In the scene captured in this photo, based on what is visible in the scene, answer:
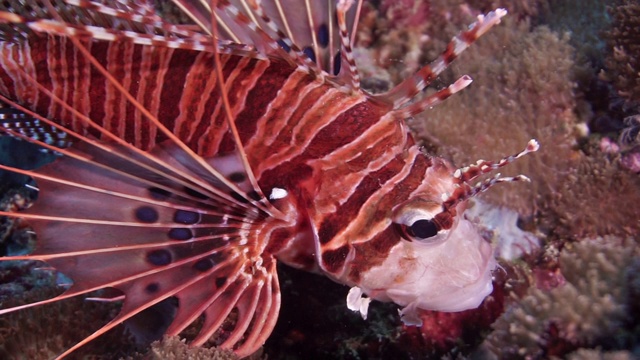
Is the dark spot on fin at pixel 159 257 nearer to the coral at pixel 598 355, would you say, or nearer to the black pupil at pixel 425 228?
the black pupil at pixel 425 228

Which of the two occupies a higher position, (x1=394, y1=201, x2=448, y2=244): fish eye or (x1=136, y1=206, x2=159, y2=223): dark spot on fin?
(x1=136, y1=206, x2=159, y2=223): dark spot on fin

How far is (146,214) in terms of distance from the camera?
9.05ft

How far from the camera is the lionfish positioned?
2.59 meters

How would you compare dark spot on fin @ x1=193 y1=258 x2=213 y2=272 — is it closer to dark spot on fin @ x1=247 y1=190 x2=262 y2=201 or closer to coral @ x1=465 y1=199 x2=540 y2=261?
dark spot on fin @ x1=247 y1=190 x2=262 y2=201

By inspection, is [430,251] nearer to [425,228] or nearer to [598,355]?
[425,228]

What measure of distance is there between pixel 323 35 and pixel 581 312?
2.17 m

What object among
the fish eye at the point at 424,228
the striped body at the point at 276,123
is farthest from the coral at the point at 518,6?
the fish eye at the point at 424,228

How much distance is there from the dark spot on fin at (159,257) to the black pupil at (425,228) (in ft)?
4.40

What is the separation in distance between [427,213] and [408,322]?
627 mm

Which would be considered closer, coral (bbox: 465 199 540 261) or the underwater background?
the underwater background

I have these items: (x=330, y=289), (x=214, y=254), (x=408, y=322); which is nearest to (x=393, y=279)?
(x=408, y=322)

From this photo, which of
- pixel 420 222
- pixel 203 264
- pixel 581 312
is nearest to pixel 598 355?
pixel 581 312

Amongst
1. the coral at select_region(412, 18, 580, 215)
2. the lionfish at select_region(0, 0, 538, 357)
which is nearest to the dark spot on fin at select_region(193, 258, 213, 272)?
the lionfish at select_region(0, 0, 538, 357)

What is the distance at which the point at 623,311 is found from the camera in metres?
2.51
